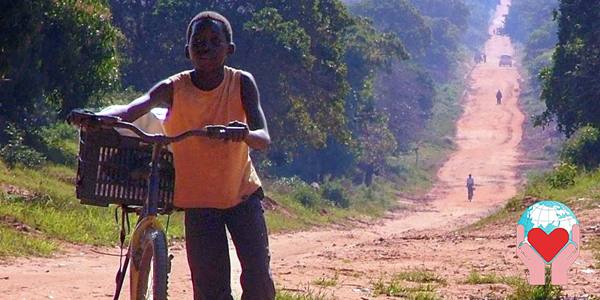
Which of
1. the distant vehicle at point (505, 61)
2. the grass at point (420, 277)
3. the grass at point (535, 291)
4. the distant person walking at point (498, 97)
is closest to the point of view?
the grass at point (535, 291)

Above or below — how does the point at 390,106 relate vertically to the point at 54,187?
above

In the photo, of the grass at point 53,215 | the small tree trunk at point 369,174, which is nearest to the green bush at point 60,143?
the grass at point 53,215

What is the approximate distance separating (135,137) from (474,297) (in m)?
3.59

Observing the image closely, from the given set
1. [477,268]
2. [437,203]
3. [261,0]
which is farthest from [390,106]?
[477,268]

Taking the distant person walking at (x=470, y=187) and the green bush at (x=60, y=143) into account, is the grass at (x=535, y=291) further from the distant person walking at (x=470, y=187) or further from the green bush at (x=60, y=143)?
the distant person walking at (x=470, y=187)

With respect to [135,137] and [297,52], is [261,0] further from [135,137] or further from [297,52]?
[135,137]

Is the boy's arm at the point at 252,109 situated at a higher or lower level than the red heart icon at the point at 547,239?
higher

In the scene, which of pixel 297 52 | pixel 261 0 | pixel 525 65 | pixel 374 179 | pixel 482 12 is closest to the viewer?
pixel 297 52

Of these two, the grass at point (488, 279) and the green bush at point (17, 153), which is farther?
the green bush at point (17, 153)

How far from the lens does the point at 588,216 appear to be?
1215 cm

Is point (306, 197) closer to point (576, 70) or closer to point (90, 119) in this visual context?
point (576, 70)

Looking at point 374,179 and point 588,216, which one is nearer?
point 588,216

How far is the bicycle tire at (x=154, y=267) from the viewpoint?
3746mm

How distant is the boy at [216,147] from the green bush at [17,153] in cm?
1257
